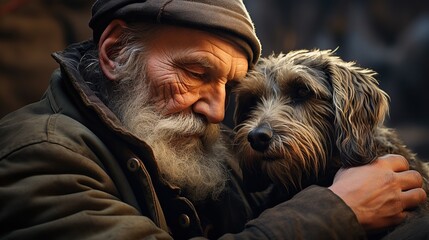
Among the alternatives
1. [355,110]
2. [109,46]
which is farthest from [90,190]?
[355,110]

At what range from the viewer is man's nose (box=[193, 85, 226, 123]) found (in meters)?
2.49

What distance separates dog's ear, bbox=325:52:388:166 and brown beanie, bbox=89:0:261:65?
0.42 m

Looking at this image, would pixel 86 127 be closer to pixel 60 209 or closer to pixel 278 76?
pixel 60 209

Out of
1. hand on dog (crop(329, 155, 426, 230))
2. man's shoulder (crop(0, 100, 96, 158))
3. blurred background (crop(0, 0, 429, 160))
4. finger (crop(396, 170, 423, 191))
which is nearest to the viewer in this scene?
man's shoulder (crop(0, 100, 96, 158))

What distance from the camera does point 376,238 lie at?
2.27 m

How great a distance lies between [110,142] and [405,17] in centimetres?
322

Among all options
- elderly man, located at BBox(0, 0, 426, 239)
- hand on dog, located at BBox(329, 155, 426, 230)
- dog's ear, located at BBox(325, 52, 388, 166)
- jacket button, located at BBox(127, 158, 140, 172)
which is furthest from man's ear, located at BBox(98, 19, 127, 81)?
hand on dog, located at BBox(329, 155, 426, 230)

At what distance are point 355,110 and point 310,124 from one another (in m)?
0.19

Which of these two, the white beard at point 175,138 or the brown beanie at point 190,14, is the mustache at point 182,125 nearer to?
the white beard at point 175,138

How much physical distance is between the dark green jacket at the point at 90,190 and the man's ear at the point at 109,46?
19 cm

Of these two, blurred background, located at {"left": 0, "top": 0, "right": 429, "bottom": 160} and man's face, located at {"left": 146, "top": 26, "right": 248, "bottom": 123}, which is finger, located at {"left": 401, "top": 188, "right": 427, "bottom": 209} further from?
blurred background, located at {"left": 0, "top": 0, "right": 429, "bottom": 160}

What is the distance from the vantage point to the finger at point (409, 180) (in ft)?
7.47

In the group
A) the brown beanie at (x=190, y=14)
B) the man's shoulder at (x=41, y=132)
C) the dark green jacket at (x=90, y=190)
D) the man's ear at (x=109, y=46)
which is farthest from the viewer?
the man's ear at (x=109, y=46)

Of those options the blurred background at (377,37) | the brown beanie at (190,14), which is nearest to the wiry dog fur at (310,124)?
the brown beanie at (190,14)
